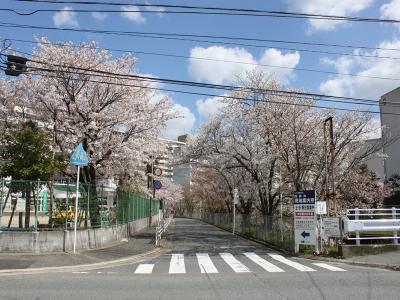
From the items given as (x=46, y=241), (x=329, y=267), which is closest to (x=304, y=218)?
(x=329, y=267)

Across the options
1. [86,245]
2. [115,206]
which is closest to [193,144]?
[115,206]

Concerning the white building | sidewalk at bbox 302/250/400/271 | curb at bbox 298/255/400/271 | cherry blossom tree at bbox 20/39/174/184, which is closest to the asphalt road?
curb at bbox 298/255/400/271

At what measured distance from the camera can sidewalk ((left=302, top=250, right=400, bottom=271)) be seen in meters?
16.0

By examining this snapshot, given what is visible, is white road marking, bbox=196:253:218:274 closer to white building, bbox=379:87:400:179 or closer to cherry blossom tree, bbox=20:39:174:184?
cherry blossom tree, bbox=20:39:174:184

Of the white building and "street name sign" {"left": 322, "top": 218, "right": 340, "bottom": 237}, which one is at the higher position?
the white building

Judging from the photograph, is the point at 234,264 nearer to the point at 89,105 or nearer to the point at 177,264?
the point at 177,264

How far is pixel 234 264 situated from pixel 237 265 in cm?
32

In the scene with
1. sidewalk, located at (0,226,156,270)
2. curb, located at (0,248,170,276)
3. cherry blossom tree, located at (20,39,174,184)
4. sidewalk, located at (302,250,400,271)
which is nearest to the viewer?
curb, located at (0,248,170,276)

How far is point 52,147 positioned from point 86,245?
5905 millimetres

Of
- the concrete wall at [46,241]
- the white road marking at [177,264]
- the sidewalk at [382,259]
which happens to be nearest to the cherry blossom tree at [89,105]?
the concrete wall at [46,241]

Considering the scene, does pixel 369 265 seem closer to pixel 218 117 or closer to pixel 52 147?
pixel 52 147

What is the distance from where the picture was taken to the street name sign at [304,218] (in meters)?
20.1

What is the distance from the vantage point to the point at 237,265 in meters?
16.2

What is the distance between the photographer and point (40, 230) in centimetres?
1803
